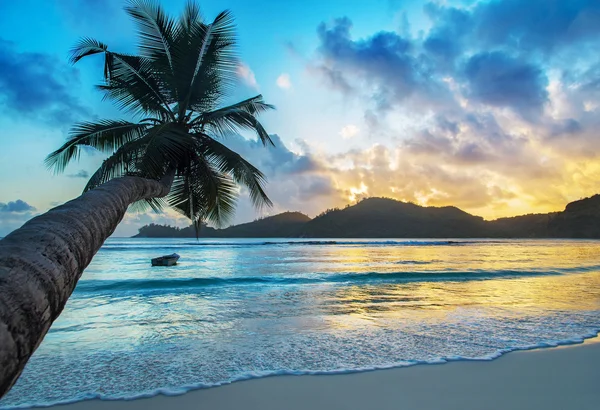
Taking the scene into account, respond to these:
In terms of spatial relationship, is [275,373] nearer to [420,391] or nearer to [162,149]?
[420,391]

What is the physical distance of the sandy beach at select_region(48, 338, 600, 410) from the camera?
3.74m

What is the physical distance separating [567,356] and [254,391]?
464 centimetres

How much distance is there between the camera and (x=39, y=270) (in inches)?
77.6

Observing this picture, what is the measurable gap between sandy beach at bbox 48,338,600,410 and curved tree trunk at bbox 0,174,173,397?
213 centimetres

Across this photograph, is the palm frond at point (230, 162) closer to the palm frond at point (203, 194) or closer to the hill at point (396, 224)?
the palm frond at point (203, 194)

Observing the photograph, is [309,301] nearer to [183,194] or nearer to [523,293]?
[183,194]

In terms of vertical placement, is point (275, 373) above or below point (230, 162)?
below

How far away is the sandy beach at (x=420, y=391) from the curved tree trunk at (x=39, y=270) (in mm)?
2126

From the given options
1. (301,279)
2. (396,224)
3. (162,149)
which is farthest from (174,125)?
(396,224)

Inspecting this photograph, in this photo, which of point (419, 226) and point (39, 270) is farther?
point (419, 226)

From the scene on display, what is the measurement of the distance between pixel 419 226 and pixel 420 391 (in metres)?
141

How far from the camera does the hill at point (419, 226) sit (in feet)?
400

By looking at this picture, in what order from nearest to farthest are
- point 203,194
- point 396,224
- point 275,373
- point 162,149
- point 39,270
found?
point 39,270, point 275,373, point 162,149, point 203,194, point 396,224

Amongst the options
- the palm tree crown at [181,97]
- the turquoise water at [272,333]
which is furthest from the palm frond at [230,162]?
the turquoise water at [272,333]
